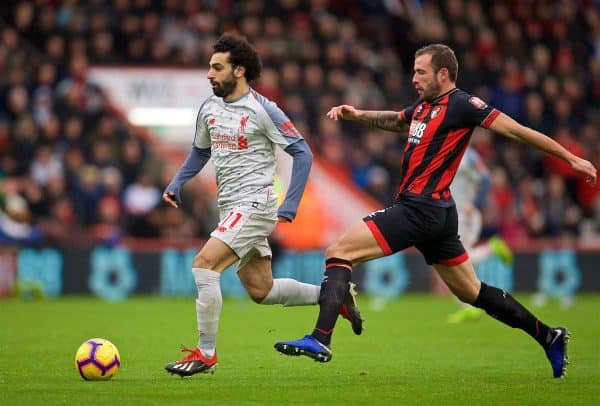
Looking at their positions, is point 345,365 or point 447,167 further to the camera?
point 345,365

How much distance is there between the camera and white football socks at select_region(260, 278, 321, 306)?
9250 millimetres

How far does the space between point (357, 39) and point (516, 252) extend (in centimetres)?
668

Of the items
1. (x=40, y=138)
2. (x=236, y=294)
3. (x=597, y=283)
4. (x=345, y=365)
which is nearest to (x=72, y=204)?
(x=40, y=138)

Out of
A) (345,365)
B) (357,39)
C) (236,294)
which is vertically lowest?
(236,294)

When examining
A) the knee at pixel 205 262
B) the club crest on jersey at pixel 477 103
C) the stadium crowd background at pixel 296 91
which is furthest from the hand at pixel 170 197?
the stadium crowd background at pixel 296 91

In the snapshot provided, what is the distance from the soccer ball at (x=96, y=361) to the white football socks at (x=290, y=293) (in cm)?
139

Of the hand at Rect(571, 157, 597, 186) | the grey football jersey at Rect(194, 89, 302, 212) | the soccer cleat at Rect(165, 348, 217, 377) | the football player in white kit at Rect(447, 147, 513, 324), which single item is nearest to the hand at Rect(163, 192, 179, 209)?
the grey football jersey at Rect(194, 89, 302, 212)

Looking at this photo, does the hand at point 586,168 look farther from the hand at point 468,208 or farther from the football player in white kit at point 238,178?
the hand at point 468,208

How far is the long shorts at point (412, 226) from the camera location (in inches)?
331

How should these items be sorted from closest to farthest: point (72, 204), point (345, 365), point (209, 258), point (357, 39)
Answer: point (209, 258) → point (345, 365) → point (72, 204) → point (357, 39)

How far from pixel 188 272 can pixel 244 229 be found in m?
11.8

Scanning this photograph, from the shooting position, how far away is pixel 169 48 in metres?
22.9

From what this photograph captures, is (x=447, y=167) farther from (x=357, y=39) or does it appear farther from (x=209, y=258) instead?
(x=357, y=39)

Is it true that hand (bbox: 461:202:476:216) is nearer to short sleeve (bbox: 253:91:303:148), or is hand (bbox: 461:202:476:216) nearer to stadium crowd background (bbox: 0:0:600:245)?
short sleeve (bbox: 253:91:303:148)
